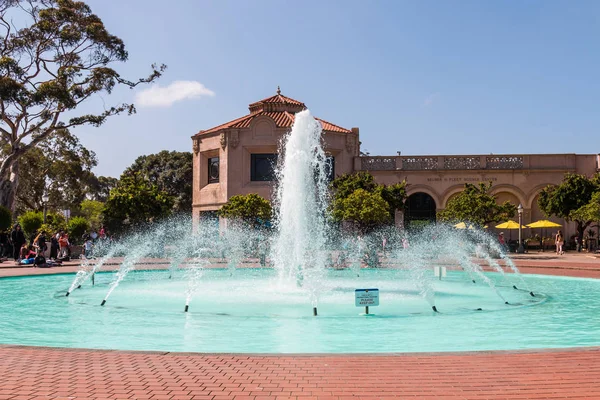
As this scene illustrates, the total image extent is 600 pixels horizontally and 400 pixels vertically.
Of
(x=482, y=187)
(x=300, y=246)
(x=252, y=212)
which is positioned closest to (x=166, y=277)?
(x=300, y=246)

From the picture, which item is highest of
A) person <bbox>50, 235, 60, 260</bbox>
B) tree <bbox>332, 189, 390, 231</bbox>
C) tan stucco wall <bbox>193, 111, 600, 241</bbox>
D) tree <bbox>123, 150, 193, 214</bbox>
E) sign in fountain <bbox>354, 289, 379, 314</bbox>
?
tree <bbox>123, 150, 193, 214</bbox>

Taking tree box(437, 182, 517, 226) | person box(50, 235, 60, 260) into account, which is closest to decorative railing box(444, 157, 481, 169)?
tree box(437, 182, 517, 226)

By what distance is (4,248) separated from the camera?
30.8 metres

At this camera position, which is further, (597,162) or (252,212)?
(597,162)

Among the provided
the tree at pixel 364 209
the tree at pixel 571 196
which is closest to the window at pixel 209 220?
the tree at pixel 364 209

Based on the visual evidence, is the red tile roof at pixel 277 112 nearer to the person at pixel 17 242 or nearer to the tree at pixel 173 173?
the person at pixel 17 242

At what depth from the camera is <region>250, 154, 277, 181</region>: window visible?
4256 cm

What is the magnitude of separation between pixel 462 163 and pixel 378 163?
20.3 feet

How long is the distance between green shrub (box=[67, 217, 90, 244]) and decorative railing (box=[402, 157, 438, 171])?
75.7ft

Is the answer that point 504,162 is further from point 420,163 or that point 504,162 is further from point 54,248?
point 54,248

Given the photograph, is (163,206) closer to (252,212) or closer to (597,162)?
(252,212)

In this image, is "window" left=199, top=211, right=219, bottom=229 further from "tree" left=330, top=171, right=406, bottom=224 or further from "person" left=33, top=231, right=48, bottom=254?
"person" left=33, top=231, right=48, bottom=254

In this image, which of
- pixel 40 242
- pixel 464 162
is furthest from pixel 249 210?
pixel 464 162

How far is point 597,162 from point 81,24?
37817mm
